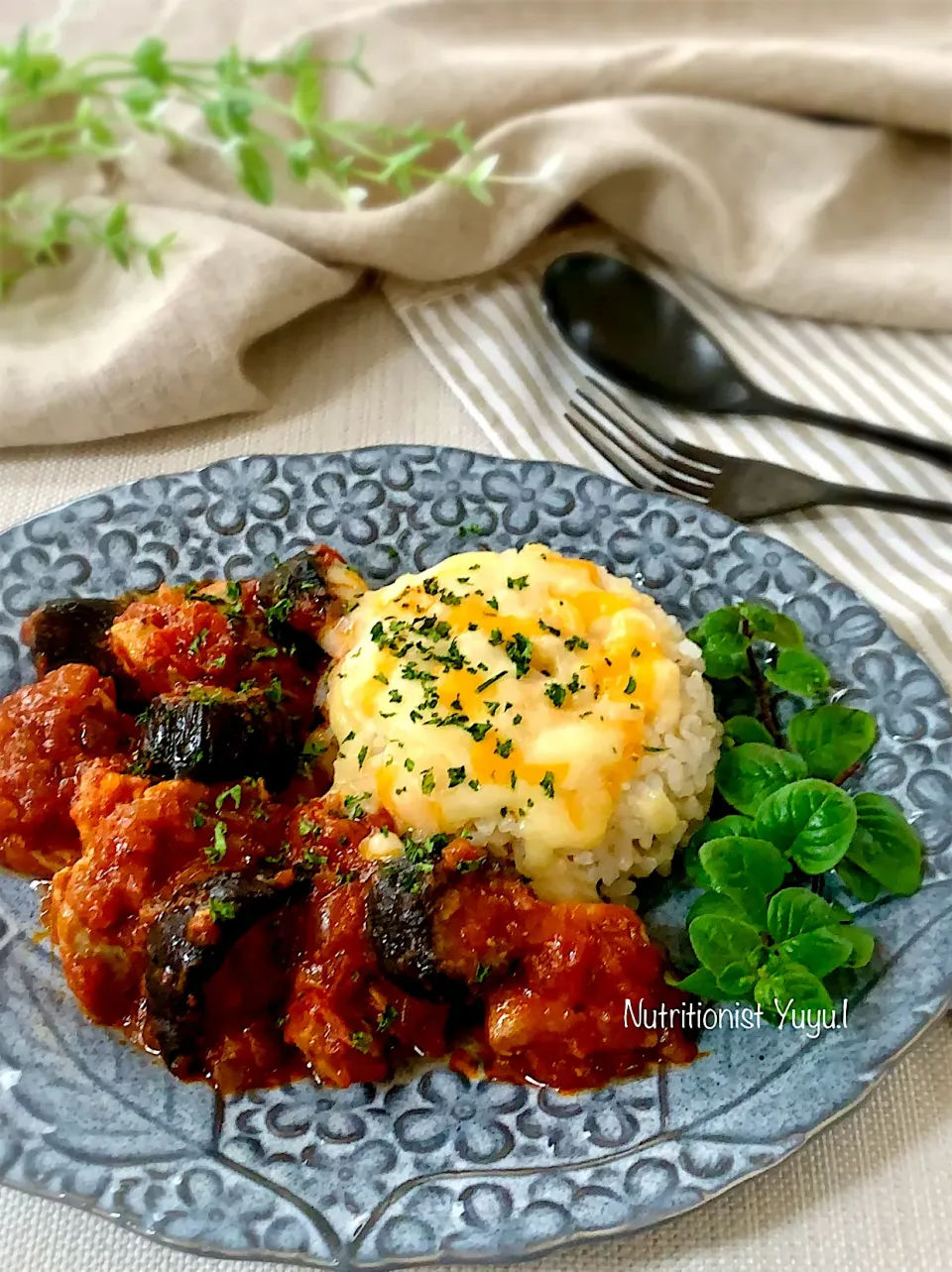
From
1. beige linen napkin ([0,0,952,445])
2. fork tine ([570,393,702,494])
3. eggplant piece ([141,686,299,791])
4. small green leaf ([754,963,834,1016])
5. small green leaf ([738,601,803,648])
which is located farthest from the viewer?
beige linen napkin ([0,0,952,445])

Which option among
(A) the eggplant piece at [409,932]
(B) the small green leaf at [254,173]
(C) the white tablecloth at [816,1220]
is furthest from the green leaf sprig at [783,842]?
(B) the small green leaf at [254,173]

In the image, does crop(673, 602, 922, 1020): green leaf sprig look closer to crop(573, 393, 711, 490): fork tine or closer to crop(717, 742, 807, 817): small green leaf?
crop(717, 742, 807, 817): small green leaf

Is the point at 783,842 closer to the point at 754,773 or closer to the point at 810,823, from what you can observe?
the point at 810,823

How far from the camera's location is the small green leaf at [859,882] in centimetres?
219

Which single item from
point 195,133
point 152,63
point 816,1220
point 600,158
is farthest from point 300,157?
point 816,1220

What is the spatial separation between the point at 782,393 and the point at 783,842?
6.31 ft

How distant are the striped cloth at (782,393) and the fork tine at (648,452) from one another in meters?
0.08

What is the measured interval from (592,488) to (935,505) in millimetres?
906

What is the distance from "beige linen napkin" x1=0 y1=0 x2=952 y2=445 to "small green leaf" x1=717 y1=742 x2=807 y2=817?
6.00 feet

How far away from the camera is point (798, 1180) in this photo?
2062 mm

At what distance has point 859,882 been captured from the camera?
2193mm

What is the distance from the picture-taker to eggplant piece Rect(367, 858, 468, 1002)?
6.73 feet

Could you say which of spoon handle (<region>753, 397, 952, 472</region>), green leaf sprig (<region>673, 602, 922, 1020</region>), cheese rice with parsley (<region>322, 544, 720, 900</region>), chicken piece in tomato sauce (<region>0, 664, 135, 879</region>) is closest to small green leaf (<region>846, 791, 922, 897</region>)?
green leaf sprig (<region>673, 602, 922, 1020</region>)

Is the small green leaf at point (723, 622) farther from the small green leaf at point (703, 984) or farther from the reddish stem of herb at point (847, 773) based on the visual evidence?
the small green leaf at point (703, 984)
